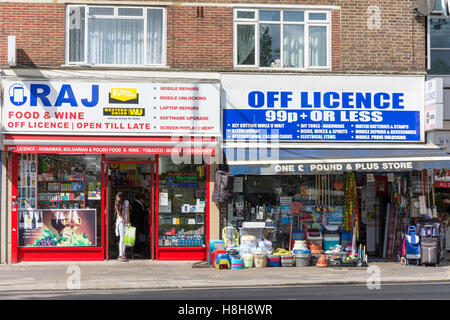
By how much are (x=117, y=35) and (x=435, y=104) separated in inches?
333

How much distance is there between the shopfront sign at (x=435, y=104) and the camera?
16641mm

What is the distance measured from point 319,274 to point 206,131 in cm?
475

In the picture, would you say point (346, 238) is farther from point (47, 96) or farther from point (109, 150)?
point (47, 96)

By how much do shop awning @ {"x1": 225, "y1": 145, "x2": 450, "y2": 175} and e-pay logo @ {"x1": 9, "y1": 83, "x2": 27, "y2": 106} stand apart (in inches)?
209

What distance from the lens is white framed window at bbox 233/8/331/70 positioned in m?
17.5

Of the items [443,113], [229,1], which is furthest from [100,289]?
[443,113]

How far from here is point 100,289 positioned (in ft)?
42.2

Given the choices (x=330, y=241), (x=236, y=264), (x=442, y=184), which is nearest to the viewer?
(x=236, y=264)

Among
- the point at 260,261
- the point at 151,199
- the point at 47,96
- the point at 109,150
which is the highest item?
the point at 47,96

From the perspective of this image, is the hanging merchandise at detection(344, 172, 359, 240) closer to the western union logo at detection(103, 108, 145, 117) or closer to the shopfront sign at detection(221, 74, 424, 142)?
the shopfront sign at detection(221, 74, 424, 142)

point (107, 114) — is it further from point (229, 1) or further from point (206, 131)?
point (229, 1)

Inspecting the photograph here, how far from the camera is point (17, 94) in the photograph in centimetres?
1644

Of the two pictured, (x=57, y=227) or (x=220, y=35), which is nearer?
(x=57, y=227)

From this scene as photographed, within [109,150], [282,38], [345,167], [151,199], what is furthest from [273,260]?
[282,38]
